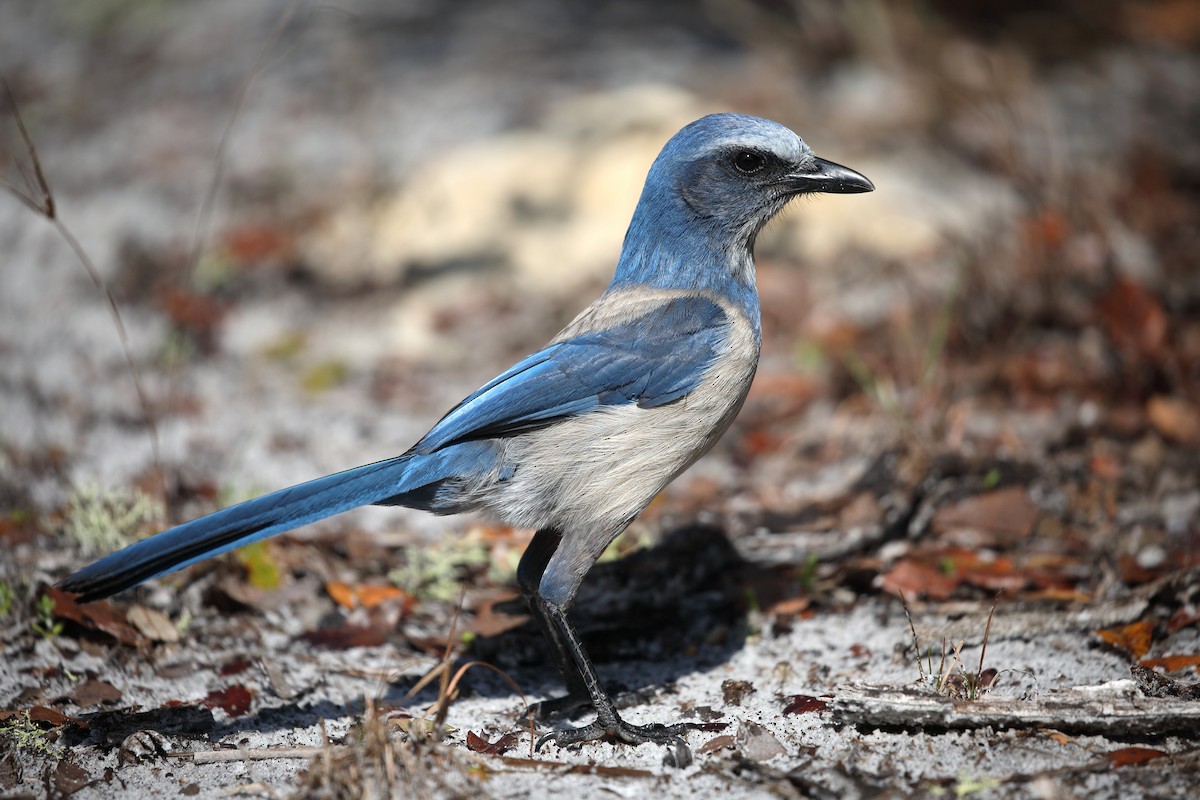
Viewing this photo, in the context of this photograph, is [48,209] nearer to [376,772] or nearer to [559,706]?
[376,772]

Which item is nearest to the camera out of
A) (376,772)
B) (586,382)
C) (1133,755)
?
(376,772)

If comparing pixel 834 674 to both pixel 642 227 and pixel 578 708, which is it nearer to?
pixel 578 708

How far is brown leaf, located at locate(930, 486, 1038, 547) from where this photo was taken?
4227mm

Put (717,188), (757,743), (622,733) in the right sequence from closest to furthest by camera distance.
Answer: (757,743), (622,733), (717,188)

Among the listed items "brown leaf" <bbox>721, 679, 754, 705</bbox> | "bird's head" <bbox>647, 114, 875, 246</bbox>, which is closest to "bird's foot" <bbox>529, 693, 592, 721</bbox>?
"brown leaf" <bbox>721, 679, 754, 705</bbox>

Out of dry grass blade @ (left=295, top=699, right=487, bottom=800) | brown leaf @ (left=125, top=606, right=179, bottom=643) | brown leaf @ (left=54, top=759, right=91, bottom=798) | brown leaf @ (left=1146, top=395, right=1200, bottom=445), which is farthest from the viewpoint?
brown leaf @ (left=1146, top=395, right=1200, bottom=445)

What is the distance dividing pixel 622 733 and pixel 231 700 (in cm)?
120

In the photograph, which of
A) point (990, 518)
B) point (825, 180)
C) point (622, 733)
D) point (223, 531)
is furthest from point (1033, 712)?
point (223, 531)

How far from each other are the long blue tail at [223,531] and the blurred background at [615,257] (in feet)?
3.99

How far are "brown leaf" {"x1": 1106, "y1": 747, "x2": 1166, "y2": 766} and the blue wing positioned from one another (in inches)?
59.0

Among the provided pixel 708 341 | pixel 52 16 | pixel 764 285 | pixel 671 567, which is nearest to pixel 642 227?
pixel 708 341

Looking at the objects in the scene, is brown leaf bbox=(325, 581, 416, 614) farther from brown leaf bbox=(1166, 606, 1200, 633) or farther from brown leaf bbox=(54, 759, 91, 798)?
brown leaf bbox=(1166, 606, 1200, 633)

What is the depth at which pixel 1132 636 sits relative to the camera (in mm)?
3314

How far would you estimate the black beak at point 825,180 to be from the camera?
3.57 m
